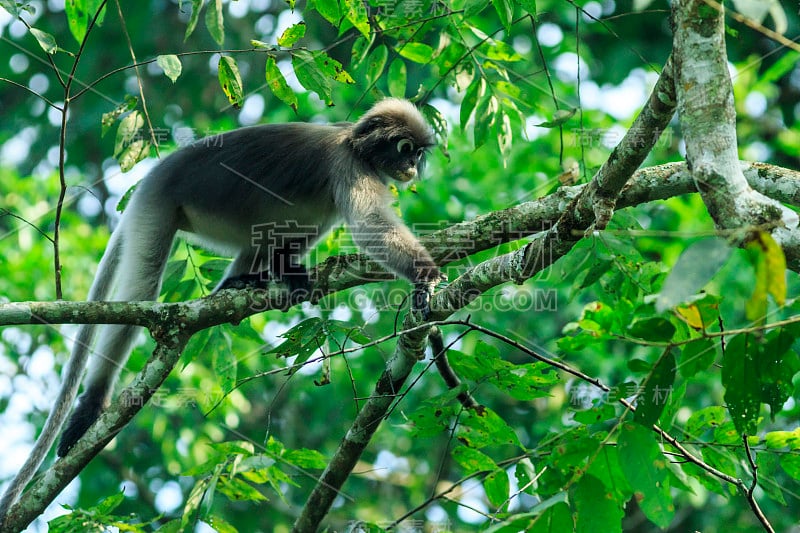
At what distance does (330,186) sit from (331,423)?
668 cm

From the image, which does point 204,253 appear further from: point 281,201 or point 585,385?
point 585,385

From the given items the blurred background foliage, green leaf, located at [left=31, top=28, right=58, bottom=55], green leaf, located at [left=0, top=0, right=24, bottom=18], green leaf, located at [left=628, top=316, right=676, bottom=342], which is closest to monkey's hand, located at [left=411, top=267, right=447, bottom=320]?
the blurred background foliage

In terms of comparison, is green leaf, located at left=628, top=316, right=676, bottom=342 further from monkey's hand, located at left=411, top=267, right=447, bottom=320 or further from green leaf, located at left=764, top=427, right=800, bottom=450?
monkey's hand, located at left=411, top=267, right=447, bottom=320

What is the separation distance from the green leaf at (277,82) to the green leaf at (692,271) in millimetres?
2622

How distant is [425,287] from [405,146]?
1.50m

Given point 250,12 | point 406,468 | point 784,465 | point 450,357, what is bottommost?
point 406,468

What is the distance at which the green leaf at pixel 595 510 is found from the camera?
2.00 meters

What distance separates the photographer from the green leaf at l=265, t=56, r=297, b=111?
3842mm

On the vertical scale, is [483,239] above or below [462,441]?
above

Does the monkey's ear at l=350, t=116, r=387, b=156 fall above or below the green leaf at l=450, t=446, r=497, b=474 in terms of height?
above

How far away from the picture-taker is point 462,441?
11.1 feet

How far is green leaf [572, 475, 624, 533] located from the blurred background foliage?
0.51 m

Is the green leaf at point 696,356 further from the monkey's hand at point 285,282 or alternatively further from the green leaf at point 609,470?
the monkey's hand at point 285,282

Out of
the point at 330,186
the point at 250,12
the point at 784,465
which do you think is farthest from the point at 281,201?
the point at 250,12
